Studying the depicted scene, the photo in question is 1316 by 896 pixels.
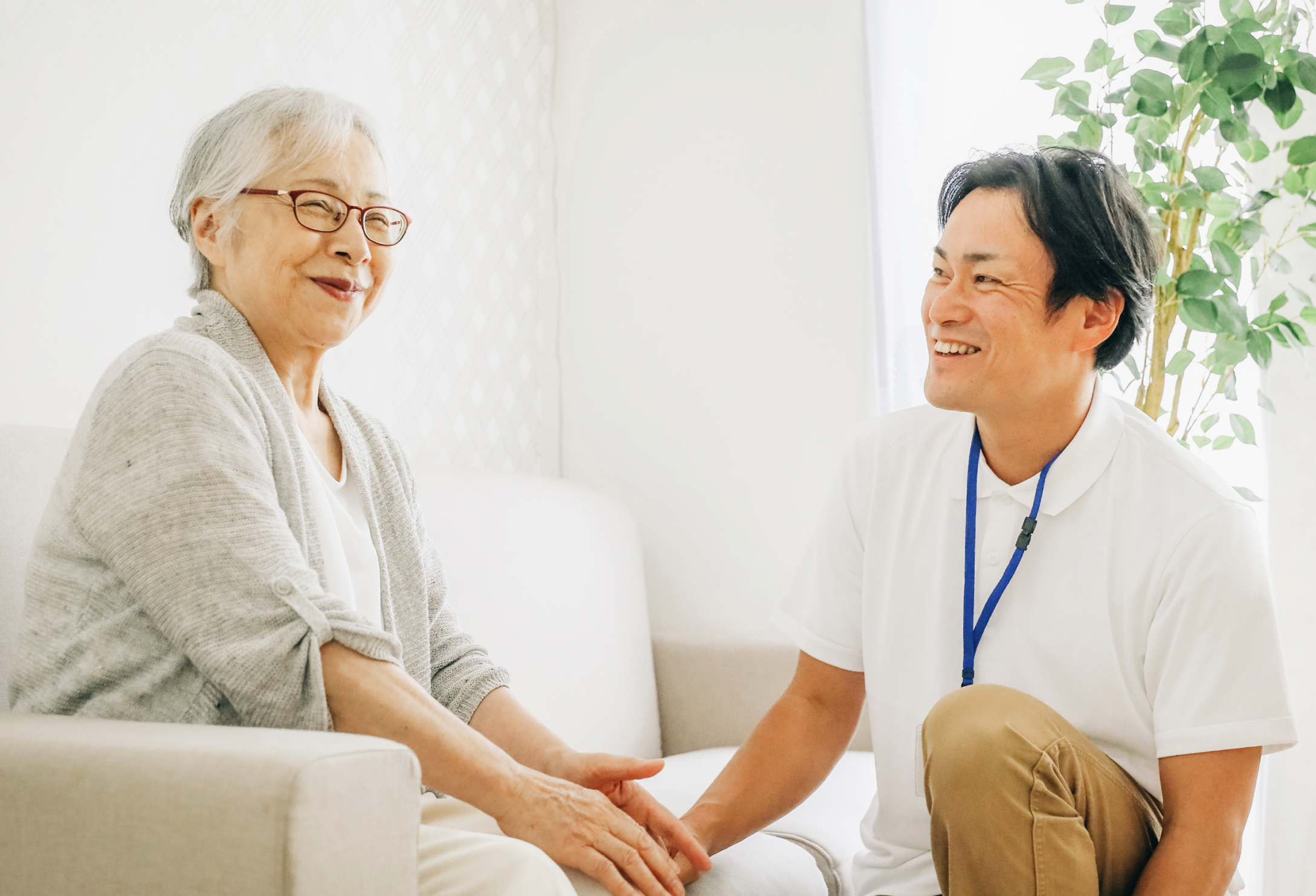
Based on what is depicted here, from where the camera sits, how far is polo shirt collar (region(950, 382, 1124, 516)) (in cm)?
122

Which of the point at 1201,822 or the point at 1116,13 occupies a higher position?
the point at 1116,13

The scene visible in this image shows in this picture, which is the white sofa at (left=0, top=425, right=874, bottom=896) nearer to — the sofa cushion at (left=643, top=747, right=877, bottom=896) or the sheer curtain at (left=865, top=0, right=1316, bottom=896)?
the sofa cushion at (left=643, top=747, right=877, bottom=896)

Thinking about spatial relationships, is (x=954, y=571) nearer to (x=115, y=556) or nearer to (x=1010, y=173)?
(x=1010, y=173)

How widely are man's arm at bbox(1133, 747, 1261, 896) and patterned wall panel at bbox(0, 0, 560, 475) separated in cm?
161

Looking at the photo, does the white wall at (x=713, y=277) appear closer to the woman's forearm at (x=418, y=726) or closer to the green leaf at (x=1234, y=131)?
the green leaf at (x=1234, y=131)

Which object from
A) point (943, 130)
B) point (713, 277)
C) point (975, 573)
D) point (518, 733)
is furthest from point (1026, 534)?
point (713, 277)

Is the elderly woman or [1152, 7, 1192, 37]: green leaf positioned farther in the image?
[1152, 7, 1192, 37]: green leaf

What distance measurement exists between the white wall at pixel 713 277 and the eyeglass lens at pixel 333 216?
1.46m

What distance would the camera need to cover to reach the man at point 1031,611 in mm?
1014

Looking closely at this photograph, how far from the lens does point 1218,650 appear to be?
41.9 inches

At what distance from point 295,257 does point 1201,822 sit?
3.73ft

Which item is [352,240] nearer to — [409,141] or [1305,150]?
[409,141]

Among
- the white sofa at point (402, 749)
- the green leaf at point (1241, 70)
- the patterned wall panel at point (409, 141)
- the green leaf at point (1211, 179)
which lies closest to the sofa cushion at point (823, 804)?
the white sofa at point (402, 749)

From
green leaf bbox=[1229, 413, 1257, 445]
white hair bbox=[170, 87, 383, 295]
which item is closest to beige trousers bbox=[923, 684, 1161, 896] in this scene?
white hair bbox=[170, 87, 383, 295]
